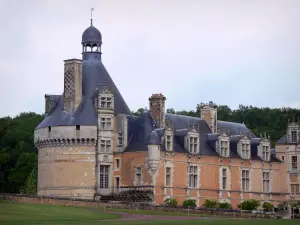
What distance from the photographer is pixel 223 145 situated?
72.0 m

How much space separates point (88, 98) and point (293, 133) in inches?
745

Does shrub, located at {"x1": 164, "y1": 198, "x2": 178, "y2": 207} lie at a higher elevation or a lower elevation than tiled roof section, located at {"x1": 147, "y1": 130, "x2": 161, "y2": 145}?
lower

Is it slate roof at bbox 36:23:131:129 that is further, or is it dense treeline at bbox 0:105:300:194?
dense treeline at bbox 0:105:300:194

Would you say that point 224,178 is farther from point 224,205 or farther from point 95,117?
point 95,117

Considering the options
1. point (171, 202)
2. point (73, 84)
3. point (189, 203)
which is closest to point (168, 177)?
point (189, 203)

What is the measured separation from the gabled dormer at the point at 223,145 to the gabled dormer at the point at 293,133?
6.88 meters

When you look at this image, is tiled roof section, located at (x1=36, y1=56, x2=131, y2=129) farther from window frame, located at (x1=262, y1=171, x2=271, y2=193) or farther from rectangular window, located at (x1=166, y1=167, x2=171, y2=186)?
window frame, located at (x1=262, y1=171, x2=271, y2=193)

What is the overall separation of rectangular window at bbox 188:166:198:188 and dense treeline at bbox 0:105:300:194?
50.4 ft

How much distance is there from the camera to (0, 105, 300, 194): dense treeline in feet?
296

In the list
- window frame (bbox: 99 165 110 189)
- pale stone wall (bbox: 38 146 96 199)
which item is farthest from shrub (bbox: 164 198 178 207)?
pale stone wall (bbox: 38 146 96 199)

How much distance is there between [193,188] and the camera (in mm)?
69125

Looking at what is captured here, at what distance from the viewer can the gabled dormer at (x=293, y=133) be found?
3004 inches

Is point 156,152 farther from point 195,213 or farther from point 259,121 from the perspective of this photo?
point 259,121

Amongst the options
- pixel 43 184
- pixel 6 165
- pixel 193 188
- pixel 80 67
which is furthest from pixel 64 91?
pixel 6 165
